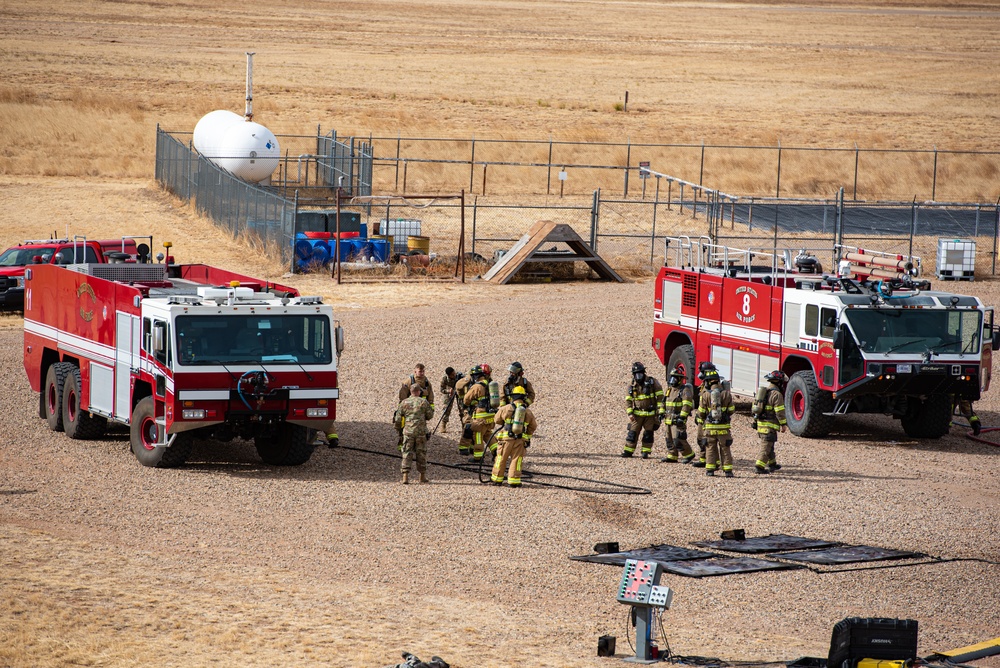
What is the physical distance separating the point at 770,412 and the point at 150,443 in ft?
26.0

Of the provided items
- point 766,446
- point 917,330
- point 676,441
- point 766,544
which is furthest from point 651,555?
point 917,330

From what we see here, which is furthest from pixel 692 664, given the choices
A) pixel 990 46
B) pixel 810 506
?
pixel 990 46

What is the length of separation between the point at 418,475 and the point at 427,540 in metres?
Result: 3.43

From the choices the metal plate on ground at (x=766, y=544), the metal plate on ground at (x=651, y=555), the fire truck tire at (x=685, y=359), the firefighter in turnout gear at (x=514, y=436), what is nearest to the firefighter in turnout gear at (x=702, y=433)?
the firefighter in turnout gear at (x=514, y=436)

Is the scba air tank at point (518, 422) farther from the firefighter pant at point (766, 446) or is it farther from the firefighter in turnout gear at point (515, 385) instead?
the firefighter pant at point (766, 446)

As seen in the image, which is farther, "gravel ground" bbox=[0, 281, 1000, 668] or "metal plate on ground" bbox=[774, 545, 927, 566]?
"metal plate on ground" bbox=[774, 545, 927, 566]

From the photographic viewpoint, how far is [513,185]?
171 ft

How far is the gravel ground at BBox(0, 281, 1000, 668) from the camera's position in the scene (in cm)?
1208

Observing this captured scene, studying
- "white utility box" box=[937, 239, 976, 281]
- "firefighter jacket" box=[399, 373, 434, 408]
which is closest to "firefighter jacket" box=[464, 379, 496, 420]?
"firefighter jacket" box=[399, 373, 434, 408]

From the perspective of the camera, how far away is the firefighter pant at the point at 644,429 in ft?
63.8

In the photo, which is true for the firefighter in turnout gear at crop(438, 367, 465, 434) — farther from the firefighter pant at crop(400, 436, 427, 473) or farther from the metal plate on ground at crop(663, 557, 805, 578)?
the metal plate on ground at crop(663, 557, 805, 578)

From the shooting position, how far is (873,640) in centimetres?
1018

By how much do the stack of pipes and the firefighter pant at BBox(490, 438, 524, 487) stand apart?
25.9 feet

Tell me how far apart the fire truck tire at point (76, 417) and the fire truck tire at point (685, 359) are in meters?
9.33
